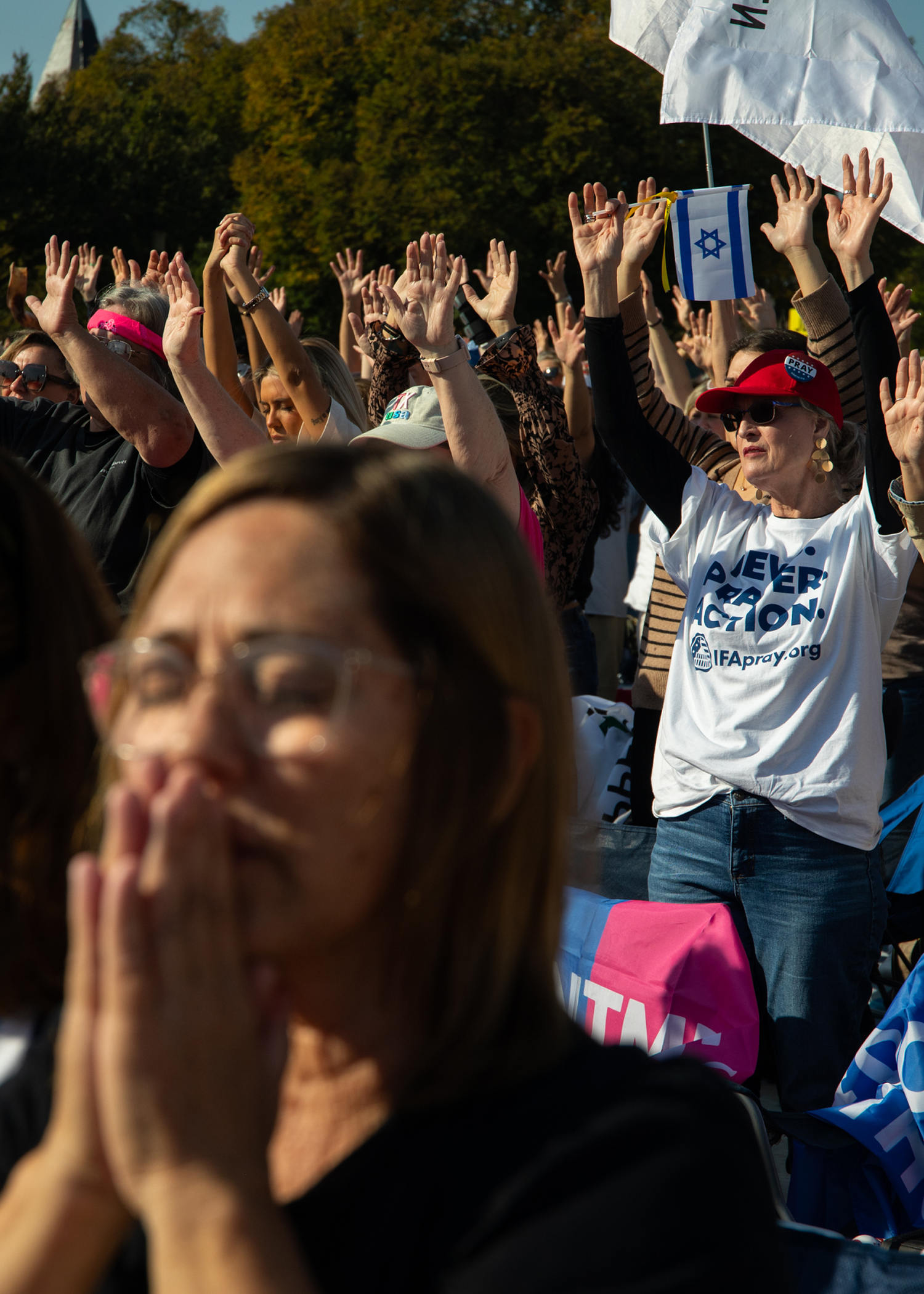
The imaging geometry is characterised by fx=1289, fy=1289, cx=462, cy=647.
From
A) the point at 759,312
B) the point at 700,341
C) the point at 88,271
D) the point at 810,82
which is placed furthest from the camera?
the point at 700,341

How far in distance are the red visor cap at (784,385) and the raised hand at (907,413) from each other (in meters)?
0.32

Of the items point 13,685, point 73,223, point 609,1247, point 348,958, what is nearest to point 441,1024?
point 348,958

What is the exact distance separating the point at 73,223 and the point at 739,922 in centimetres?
2652

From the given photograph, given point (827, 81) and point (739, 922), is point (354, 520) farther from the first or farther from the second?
point (827, 81)

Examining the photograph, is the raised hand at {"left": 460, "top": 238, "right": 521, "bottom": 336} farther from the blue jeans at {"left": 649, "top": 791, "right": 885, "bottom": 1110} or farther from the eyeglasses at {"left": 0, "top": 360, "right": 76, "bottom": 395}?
the blue jeans at {"left": 649, "top": 791, "right": 885, "bottom": 1110}

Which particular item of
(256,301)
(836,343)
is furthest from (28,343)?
(836,343)

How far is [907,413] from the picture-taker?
9.74 ft

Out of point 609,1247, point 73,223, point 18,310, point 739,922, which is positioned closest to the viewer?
point 609,1247

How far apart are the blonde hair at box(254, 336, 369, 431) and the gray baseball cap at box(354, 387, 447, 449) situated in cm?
101

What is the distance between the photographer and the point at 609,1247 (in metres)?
0.97

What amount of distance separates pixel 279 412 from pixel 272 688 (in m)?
3.82

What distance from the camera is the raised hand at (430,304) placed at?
326 centimetres

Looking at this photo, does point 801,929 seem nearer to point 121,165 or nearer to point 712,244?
point 712,244

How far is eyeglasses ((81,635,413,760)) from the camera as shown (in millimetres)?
1025
